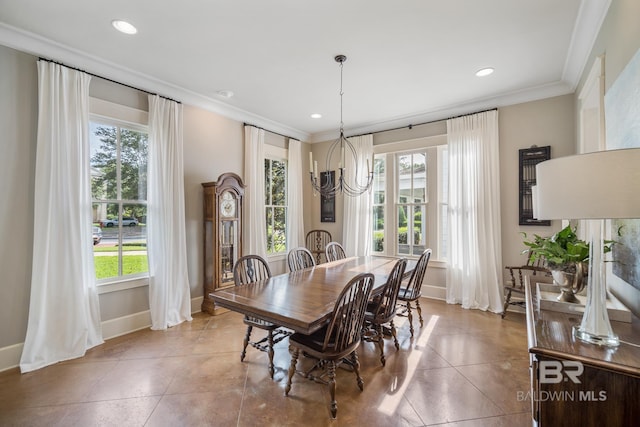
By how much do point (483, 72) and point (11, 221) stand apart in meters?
5.01

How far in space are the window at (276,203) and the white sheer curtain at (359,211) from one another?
1.18 meters

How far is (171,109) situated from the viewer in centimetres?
354

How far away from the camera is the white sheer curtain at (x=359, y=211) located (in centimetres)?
509

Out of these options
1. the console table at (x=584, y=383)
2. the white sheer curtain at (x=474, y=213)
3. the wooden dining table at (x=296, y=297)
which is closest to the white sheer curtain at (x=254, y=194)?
the wooden dining table at (x=296, y=297)

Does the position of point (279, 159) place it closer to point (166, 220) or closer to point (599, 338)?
point (166, 220)

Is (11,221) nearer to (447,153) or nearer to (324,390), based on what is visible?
(324,390)

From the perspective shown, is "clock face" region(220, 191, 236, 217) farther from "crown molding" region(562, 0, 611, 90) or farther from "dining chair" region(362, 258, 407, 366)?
"crown molding" region(562, 0, 611, 90)

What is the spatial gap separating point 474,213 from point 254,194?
337 centimetres

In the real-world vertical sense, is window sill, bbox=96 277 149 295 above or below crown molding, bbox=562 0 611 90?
below

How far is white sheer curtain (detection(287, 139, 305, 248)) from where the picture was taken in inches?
209

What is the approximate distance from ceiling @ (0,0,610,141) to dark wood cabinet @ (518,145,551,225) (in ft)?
2.43

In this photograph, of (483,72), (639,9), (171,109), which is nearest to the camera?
(639,9)

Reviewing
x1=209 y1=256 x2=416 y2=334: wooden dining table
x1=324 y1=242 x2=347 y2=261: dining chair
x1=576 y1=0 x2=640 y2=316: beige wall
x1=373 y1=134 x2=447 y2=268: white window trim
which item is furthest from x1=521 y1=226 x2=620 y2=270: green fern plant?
x1=373 y1=134 x2=447 y2=268: white window trim

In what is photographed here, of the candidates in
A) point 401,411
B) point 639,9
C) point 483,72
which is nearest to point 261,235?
point 401,411
